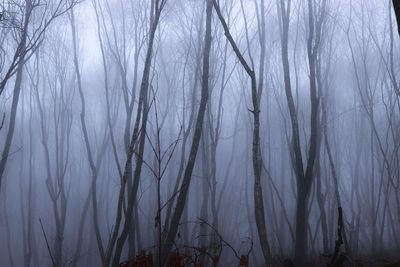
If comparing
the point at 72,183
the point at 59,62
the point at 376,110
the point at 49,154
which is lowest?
the point at 72,183

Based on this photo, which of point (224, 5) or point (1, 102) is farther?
point (224, 5)

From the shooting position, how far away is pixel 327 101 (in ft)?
12.6

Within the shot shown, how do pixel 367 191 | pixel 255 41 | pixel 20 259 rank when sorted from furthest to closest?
1. pixel 255 41
2. pixel 367 191
3. pixel 20 259

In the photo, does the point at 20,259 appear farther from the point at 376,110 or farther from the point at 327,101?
the point at 376,110

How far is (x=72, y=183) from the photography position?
363 cm

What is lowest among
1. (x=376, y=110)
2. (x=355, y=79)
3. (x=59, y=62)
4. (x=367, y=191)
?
(x=367, y=191)

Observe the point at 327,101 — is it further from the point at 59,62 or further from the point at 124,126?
the point at 59,62

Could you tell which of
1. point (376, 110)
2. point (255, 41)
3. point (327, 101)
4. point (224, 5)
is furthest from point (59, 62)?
point (376, 110)

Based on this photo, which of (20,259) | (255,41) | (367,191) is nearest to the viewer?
(20,259)

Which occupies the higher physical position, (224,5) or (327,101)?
(224,5)

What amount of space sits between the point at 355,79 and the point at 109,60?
12.0ft

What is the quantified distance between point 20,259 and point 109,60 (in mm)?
3000

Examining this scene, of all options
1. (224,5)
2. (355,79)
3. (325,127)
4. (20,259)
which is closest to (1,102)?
(20,259)

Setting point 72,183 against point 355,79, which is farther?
point 355,79
